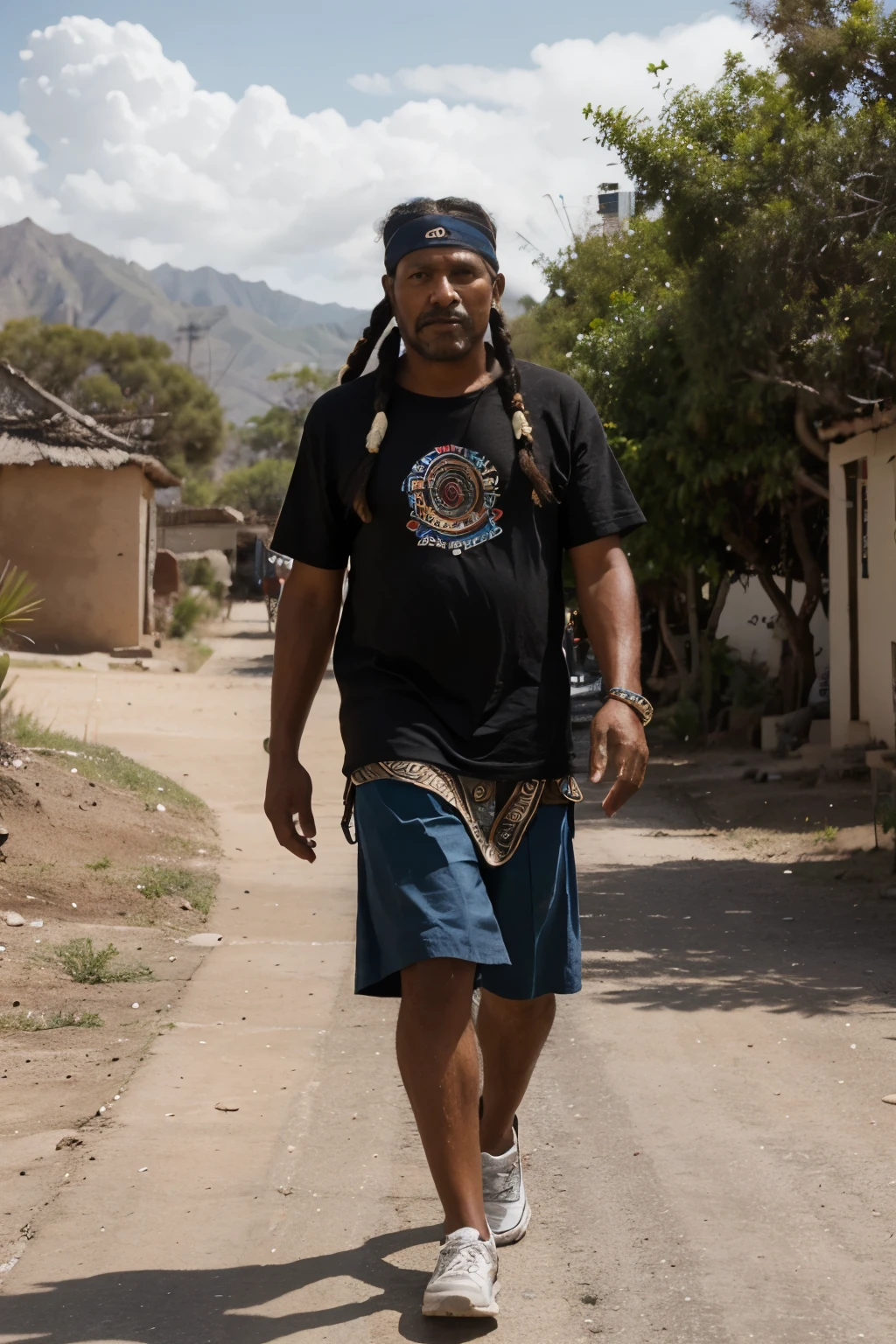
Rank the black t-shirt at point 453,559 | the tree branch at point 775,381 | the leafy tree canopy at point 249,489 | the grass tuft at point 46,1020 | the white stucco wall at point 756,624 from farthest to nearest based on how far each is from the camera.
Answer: the leafy tree canopy at point 249,489
the white stucco wall at point 756,624
the tree branch at point 775,381
the grass tuft at point 46,1020
the black t-shirt at point 453,559

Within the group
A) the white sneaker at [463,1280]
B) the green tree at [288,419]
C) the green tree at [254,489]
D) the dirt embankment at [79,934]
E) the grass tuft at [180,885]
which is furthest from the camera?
the green tree at [288,419]

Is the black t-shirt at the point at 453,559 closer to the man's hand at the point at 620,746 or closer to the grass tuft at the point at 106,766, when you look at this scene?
the man's hand at the point at 620,746

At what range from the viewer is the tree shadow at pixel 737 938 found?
6.14 meters

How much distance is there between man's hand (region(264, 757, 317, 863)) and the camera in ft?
11.2

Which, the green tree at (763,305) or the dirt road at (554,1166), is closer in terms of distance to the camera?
the dirt road at (554,1166)

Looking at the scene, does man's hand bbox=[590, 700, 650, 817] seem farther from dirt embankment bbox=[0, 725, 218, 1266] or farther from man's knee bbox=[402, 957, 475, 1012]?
dirt embankment bbox=[0, 725, 218, 1266]

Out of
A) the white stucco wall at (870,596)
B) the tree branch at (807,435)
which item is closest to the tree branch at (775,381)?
the white stucco wall at (870,596)

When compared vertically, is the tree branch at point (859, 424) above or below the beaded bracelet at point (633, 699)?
above

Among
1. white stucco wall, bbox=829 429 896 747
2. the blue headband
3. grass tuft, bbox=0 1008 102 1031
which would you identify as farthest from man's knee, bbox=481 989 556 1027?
white stucco wall, bbox=829 429 896 747

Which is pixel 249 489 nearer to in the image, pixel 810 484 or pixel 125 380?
pixel 125 380

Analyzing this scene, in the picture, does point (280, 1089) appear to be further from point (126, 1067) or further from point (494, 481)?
point (494, 481)

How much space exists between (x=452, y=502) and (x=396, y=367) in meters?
0.43

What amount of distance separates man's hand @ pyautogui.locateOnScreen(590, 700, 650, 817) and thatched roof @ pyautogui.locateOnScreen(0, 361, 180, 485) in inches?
847

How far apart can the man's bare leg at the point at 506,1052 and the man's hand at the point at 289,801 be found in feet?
1.76
